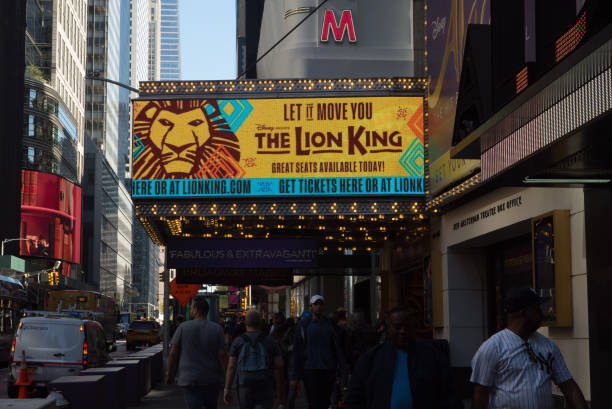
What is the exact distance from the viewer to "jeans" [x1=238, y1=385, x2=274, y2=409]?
11.2 meters

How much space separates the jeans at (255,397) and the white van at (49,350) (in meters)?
9.01

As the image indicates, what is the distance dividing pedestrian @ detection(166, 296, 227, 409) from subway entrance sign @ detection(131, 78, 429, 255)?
390 inches

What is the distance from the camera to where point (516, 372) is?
6297 mm

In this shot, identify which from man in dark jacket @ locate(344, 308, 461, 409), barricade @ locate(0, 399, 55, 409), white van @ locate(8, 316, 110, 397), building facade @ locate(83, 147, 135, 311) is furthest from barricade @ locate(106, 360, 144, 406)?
building facade @ locate(83, 147, 135, 311)

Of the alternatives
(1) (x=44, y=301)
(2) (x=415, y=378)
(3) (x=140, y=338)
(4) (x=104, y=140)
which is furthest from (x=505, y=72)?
(4) (x=104, y=140)

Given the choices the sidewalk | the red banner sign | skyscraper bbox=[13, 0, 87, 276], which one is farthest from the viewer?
skyscraper bbox=[13, 0, 87, 276]

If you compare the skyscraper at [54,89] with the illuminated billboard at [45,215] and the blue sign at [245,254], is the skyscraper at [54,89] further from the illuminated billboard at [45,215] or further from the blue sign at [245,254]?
the blue sign at [245,254]

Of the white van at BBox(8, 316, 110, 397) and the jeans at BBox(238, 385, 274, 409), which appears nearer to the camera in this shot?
the jeans at BBox(238, 385, 274, 409)

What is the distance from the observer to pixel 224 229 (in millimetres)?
25375

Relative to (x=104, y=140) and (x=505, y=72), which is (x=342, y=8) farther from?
(x=104, y=140)

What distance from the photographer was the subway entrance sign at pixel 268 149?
69.4ft

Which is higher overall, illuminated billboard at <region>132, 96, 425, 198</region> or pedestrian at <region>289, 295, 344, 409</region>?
illuminated billboard at <region>132, 96, 425, 198</region>

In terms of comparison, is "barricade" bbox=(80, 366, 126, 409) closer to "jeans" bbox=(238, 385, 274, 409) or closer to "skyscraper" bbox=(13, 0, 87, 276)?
"jeans" bbox=(238, 385, 274, 409)

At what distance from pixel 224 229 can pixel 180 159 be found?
4.32 metres
